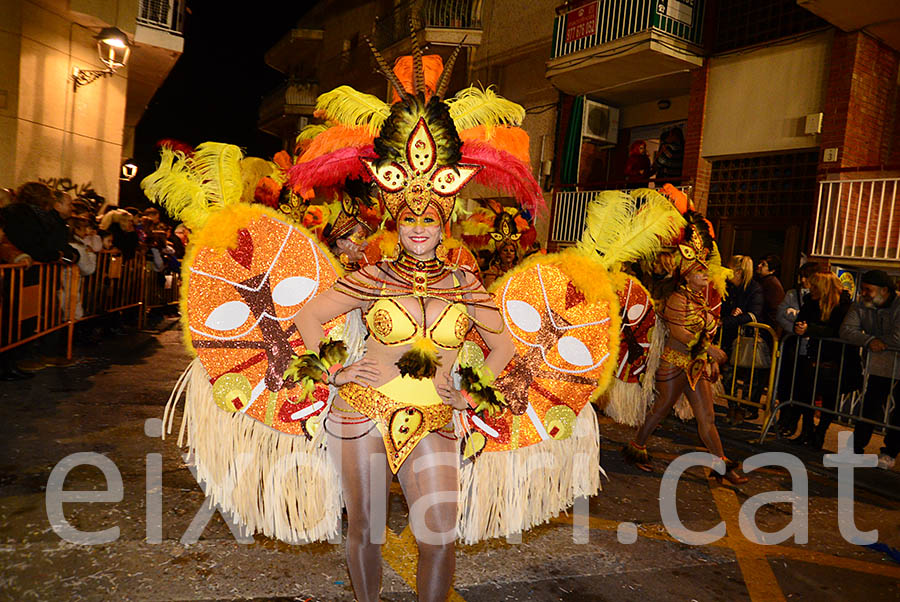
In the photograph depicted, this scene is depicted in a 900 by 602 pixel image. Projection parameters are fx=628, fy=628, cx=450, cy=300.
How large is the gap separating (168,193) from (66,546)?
1.89m

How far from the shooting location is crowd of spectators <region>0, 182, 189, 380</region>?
6562 mm

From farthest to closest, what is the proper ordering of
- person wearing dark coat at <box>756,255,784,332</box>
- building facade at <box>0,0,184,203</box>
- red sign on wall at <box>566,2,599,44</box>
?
1. red sign on wall at <box>566,2,599,44</box>
2. building facade at <box>0,0,184,203</box>
3. person wearing dark coat at <box>756,255,784,332</box>

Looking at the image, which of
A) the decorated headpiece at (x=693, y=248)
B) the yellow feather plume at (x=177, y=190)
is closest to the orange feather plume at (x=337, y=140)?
Result: the yellow feather plume at (x=177, y=190)

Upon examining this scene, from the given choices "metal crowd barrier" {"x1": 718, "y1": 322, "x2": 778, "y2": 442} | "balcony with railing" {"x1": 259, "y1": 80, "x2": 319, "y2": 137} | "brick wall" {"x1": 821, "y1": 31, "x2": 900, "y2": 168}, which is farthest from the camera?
"balcony with railing" {"x1": 259, "y1": 80, "x2": 319, "y2": 137}

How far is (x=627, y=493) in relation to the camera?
4.71 meters

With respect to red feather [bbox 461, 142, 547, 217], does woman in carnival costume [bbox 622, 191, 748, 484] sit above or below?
below

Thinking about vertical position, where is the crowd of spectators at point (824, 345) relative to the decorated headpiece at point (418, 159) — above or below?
below

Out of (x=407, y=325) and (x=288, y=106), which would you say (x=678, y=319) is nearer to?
(x=407, y=325)

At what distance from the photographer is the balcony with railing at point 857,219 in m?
8.70

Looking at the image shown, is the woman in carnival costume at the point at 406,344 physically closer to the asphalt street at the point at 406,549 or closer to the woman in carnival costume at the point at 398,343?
the woman in carnival costume at the point at 398,343

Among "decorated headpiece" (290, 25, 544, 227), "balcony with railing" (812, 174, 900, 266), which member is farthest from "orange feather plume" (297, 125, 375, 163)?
"balcony with railing" (812, 174, 900, 266)

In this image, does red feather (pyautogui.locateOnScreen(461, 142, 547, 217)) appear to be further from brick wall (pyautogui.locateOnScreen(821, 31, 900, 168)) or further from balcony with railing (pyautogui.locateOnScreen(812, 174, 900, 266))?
brick wall (pyautogui.locateOnScreen(821, 31, 900, 168))

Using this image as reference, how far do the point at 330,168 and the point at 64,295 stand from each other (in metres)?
6.50

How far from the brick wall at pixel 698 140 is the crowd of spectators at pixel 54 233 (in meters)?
8.68
